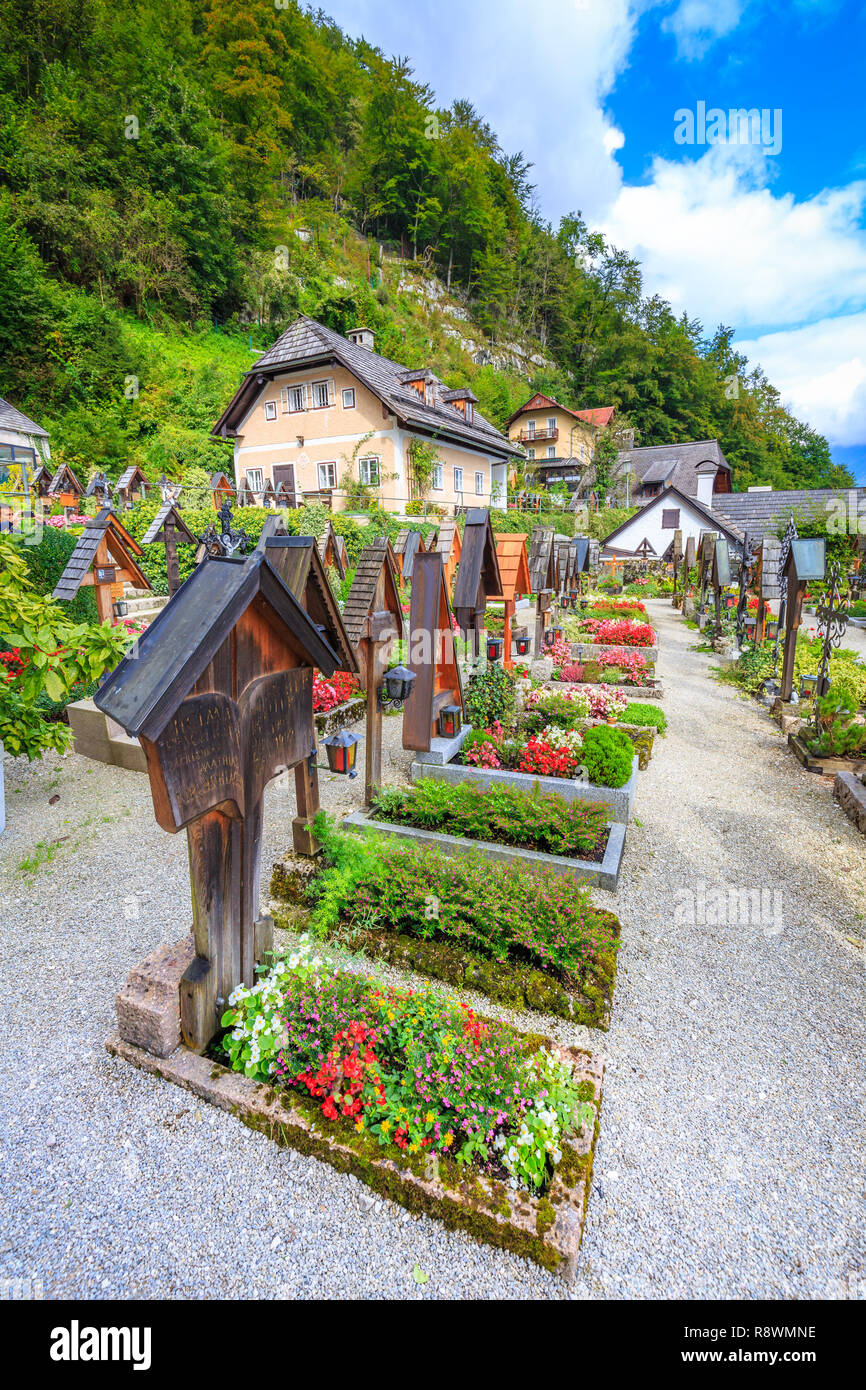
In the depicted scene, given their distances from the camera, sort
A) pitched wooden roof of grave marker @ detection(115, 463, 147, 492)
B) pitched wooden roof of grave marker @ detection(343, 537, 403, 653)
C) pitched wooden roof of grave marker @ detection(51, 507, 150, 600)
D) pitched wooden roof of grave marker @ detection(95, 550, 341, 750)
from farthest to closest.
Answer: pitched wooden roof of grave marker @ detection(115, 463, 147, 492) → pitched wooden roof of grave marker @ detection(51, 507, 150, 600) → pitched wooden roof of grave marker @ detection(343, 537, 403, 653) → pitched wooden roof of grave marker @ detection(95, 550, 341, 750)

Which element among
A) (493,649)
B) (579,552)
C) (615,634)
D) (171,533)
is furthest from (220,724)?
(579,552)

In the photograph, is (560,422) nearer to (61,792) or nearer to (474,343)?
(474,343)

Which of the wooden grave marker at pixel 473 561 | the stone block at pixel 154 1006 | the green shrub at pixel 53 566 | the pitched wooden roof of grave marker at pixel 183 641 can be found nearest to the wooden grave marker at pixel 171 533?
the green shrub at pixel 53 566

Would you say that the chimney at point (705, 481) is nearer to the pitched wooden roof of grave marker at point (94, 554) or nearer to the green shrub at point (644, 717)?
the green shrub at point (644, 717)

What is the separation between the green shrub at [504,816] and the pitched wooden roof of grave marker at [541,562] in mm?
7451

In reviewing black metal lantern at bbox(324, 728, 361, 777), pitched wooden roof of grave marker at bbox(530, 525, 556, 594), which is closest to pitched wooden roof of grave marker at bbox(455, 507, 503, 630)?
black metal lantern at bbox(324, 728, 361, 777)

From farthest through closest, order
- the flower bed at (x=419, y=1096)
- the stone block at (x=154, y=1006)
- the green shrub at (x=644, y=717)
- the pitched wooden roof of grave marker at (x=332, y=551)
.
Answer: the pitched wooden roof of grave marker at (x=332, y=551)
the green shrub at (x=644, y=717)
the stone block at (x=154, y=1006)
the flower bed at (x=419, y=1096)

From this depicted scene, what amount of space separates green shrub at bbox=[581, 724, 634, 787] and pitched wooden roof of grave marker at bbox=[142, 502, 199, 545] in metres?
9.50

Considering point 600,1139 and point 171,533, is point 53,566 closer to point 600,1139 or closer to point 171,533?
point 171,533

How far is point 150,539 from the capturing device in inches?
450

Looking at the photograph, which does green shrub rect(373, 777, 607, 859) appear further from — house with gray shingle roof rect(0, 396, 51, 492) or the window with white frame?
house with gray shingle roof rect(0, 396, 51, 492)

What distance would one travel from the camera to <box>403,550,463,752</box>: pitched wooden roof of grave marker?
19.0 ft

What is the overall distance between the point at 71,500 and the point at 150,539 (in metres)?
8.97

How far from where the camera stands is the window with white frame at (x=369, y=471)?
2366cm
